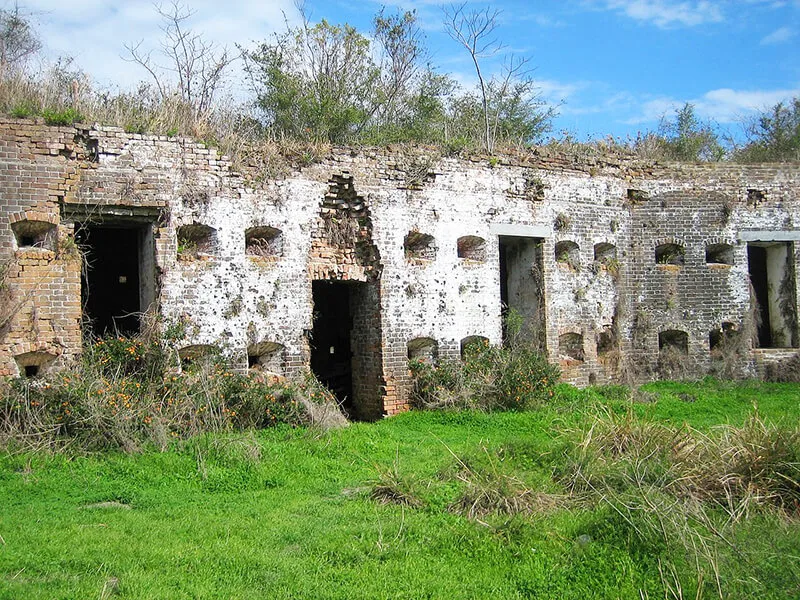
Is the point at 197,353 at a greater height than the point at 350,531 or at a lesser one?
greater

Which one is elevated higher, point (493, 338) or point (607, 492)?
point (493, 338)

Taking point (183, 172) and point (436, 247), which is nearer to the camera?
point (183, 172)

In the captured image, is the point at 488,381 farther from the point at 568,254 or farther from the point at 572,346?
the point at 568,254

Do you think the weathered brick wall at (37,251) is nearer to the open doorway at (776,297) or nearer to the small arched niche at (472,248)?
the small arched niche at (472,248)

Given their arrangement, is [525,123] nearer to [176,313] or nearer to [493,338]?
[493,338]

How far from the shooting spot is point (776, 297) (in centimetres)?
1792

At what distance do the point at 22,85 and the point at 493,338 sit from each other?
9.16m

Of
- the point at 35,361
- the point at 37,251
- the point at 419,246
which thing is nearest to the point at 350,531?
the point at 35,361

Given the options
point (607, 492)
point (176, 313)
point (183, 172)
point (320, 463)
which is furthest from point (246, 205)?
point (607, 492)

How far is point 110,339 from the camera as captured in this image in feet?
37.1

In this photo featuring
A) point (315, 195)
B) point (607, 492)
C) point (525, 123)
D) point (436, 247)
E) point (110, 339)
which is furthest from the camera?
point (525, 123)

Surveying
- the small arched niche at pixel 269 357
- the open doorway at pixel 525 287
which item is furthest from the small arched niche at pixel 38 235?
the open doorway at pixel 525 287

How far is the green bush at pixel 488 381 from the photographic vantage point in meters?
13.4

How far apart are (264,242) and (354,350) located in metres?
2.74
